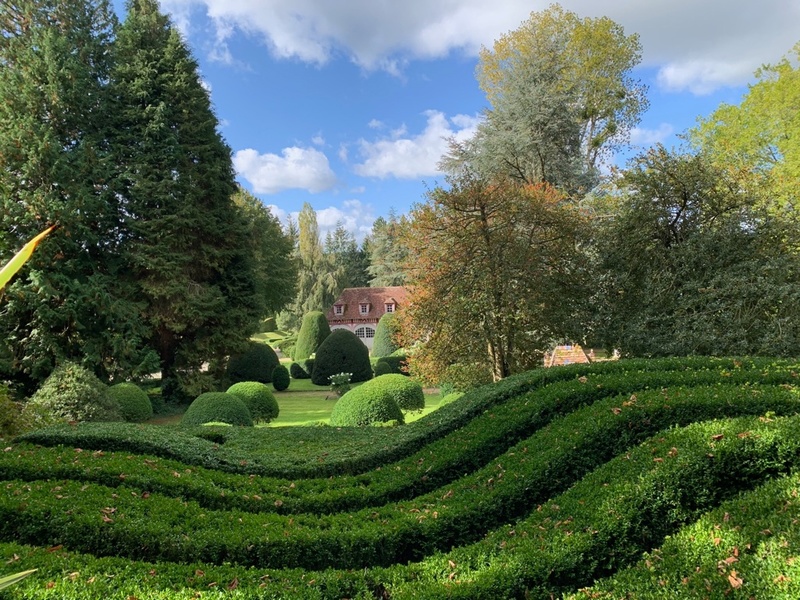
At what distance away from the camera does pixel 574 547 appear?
3.52 m

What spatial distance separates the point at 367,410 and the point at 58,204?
12.0 meters

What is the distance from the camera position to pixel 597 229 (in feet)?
38.5

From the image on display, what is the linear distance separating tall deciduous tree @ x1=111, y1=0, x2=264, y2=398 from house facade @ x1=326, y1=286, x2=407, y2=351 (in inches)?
714

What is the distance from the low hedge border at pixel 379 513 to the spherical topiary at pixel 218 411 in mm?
6687

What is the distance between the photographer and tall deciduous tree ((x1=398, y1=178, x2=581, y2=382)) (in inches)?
438

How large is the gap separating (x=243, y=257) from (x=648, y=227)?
15.4 metres

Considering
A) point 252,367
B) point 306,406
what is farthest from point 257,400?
point 252,367

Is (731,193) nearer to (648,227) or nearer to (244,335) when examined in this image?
(648,227)

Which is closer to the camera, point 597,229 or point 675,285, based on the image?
point 675,285

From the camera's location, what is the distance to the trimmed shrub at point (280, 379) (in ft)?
74.6

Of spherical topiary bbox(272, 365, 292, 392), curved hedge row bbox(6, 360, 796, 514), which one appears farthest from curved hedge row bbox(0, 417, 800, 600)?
spherical topiary bbox(272, 365, 292, 392)

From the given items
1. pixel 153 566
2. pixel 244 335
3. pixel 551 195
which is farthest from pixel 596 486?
pixel 244 335

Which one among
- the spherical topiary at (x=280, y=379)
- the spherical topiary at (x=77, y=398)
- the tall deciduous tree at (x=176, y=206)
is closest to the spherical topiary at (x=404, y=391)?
the spherical topiary at (x=77, y=398)

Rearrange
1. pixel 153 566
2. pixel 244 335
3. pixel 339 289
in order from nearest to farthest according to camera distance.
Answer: pixel 153 566 → pixel 244 335 → pixel 339 289
